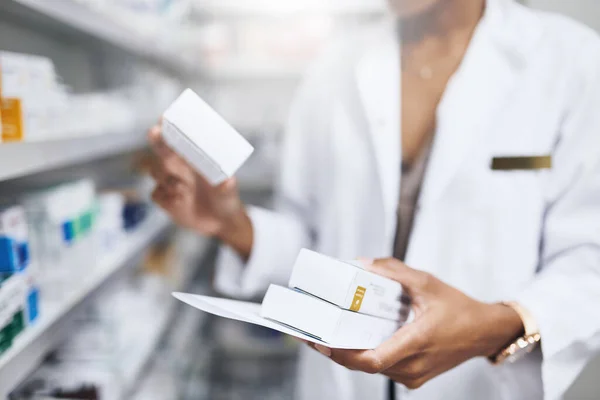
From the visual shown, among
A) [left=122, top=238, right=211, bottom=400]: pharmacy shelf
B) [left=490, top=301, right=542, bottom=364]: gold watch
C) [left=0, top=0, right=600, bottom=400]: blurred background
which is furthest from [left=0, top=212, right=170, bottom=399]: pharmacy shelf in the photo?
[left=490, top=301, right=542, bottom=364]: gold watch

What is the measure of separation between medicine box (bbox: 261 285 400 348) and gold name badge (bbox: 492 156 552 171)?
0.37 meters

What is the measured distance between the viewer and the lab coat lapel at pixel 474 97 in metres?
0.82

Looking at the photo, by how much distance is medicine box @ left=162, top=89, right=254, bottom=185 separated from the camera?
672 mm

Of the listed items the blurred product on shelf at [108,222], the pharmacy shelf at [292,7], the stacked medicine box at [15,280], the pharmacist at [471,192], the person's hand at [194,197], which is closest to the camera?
the stacked medicine box at [15,280]

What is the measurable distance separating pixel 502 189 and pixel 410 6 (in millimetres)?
347

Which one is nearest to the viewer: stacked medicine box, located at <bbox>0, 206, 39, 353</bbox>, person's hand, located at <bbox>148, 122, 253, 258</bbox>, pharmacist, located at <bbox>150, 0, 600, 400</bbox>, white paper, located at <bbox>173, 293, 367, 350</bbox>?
white paper, located at <bbox>173, 293, 367, 350</bbox>

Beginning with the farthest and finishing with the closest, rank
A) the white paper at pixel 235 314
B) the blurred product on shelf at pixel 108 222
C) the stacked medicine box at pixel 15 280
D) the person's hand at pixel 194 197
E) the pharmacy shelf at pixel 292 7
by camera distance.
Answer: the pharmacy shelf at pixel 292 7 < the blurred product on shelf at pixel 108 222 < the person's hand at pixel 194 197 < the stacked medicine box at pixel 15 280 < the white paper at pixel 235 314

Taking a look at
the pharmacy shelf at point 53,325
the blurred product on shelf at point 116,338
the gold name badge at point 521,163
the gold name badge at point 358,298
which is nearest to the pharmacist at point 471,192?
the gold name badge at point 521,163

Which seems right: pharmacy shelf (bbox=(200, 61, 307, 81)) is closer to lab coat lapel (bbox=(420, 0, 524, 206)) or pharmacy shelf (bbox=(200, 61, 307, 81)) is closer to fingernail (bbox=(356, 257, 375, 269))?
lab coat lapel (bbox=(420, 0, 524, 206))

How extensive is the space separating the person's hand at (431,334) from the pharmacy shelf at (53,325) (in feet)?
1.34

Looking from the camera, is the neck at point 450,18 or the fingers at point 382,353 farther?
the neck at point 450,18

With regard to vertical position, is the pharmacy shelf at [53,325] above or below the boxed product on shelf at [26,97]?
below

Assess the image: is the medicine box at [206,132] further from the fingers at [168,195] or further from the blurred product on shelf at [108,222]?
the blurred product on shelf at [108,222]

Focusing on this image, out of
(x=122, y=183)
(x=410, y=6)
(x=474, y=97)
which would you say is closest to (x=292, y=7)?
(x=122, y=183)
